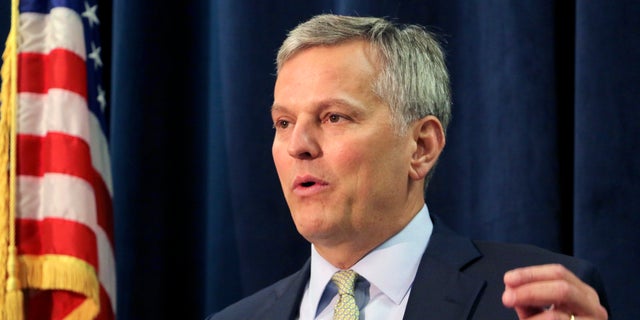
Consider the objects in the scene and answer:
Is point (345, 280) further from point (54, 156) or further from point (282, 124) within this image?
point (54, 156)

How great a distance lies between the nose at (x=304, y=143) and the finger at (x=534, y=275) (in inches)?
24.5

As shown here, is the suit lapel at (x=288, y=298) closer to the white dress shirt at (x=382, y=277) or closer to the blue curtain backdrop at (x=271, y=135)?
the white dress shirt at (x=382, y=277)

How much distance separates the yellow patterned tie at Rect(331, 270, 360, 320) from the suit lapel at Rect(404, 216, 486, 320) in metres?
0.12

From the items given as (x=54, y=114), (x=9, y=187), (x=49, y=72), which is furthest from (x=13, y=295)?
(x=49, y=72)

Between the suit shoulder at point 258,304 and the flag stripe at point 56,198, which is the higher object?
the flag stripe at point 56,198

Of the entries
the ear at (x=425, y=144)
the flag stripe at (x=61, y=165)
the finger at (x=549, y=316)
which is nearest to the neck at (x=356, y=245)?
the ear at (x=425, y=144)

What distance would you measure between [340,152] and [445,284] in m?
0.33

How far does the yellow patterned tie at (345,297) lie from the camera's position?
76.7 inches

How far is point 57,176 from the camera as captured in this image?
2629 mm

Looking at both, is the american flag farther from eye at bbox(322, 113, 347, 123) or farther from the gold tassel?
eye at bbox(322, 113, 347, 123)

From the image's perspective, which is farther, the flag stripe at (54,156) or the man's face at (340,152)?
the flag stripe at (54,156)

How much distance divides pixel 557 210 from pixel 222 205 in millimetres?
1023

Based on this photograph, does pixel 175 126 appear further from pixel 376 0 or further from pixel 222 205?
pixel 376 0

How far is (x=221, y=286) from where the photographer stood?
2.97 metres
